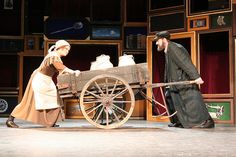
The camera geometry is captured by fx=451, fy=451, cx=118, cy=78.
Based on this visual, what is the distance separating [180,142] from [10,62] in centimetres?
585

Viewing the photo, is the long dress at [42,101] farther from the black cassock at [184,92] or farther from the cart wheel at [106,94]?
the black cassock at [184,92]

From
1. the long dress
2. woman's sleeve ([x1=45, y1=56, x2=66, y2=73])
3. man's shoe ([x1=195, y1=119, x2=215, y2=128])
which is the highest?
woman's sleeve ([x1=45, y1=56, x2=66, y2=73])

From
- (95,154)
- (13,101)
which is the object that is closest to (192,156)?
(95,154)

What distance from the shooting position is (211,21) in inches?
252

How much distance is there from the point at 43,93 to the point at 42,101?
84 mm

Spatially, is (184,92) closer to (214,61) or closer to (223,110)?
(223,110)

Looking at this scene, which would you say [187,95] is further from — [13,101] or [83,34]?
[13,101]

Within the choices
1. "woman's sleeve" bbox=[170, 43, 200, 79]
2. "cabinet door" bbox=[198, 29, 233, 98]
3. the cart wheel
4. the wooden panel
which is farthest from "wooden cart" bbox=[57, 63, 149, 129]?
"cabinet door" bbox=[198, 29, 233, 98]

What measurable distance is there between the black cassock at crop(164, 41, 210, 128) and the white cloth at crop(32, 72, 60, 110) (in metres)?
1.31

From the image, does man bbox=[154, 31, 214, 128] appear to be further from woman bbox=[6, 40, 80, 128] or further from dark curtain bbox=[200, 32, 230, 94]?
dark curtain bbox=[200, 32, 230, 94]

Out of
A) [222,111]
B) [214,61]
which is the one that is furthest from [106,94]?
[214,61]

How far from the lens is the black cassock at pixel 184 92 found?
193 inches

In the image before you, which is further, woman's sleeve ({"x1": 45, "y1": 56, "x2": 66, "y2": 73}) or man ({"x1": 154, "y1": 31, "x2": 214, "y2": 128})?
man ({"x1": 154, "y1": 31, "x2": 214, "y2": 128})

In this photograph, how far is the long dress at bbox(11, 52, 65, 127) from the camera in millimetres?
4664
